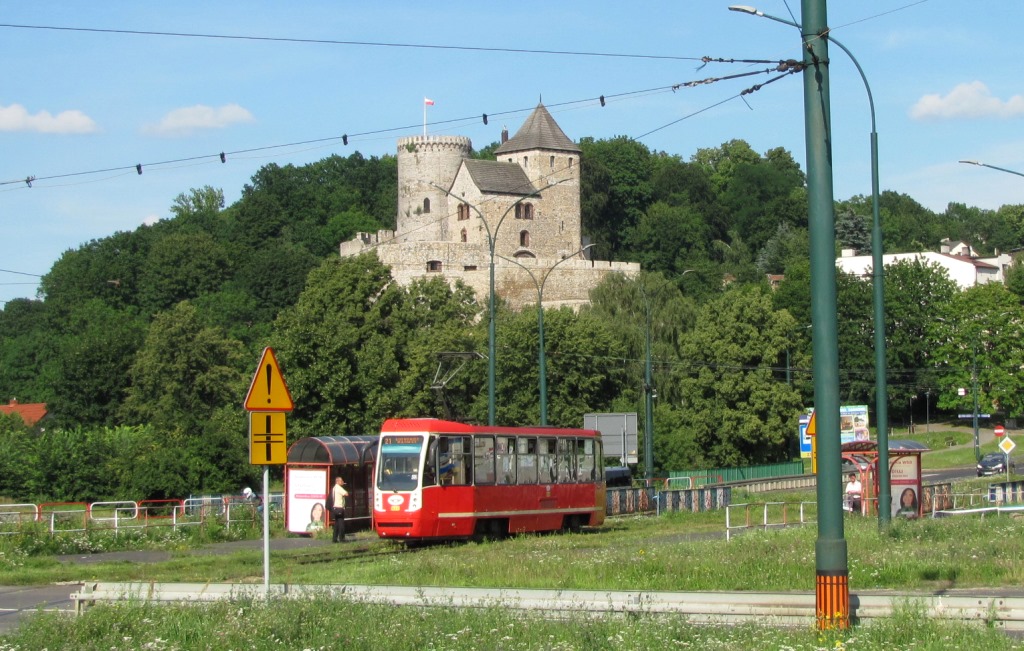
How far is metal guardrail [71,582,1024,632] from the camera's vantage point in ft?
35.9

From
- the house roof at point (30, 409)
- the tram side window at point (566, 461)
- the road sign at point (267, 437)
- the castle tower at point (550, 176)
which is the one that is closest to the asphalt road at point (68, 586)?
the road sign at point (267, 437)

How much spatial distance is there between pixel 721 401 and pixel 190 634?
57.3 metres

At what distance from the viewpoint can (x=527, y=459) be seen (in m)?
28.0

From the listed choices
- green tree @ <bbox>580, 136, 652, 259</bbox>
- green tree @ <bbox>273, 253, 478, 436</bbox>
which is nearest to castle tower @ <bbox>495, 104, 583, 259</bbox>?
green tree @ <bbox>580, 136, 652, 259</bbox>

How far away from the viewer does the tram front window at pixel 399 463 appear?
25594 millimetres

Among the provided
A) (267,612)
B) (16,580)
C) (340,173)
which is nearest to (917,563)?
(267,612)

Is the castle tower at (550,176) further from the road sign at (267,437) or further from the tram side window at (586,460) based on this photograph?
the road sign at (267,437)

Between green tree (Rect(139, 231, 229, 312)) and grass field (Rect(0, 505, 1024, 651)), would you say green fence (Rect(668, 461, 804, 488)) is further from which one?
green tree (Rect(139, 231, 229, 312))

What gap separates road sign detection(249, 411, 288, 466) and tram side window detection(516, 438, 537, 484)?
13.6 m

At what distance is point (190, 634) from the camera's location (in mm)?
10875

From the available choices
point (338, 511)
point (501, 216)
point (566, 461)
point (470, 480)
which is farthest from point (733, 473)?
point (501, 216)

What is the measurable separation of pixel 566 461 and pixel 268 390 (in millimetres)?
15699

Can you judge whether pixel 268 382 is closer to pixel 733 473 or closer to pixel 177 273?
pixel 733 473

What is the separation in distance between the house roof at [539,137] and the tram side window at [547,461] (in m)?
76.5
